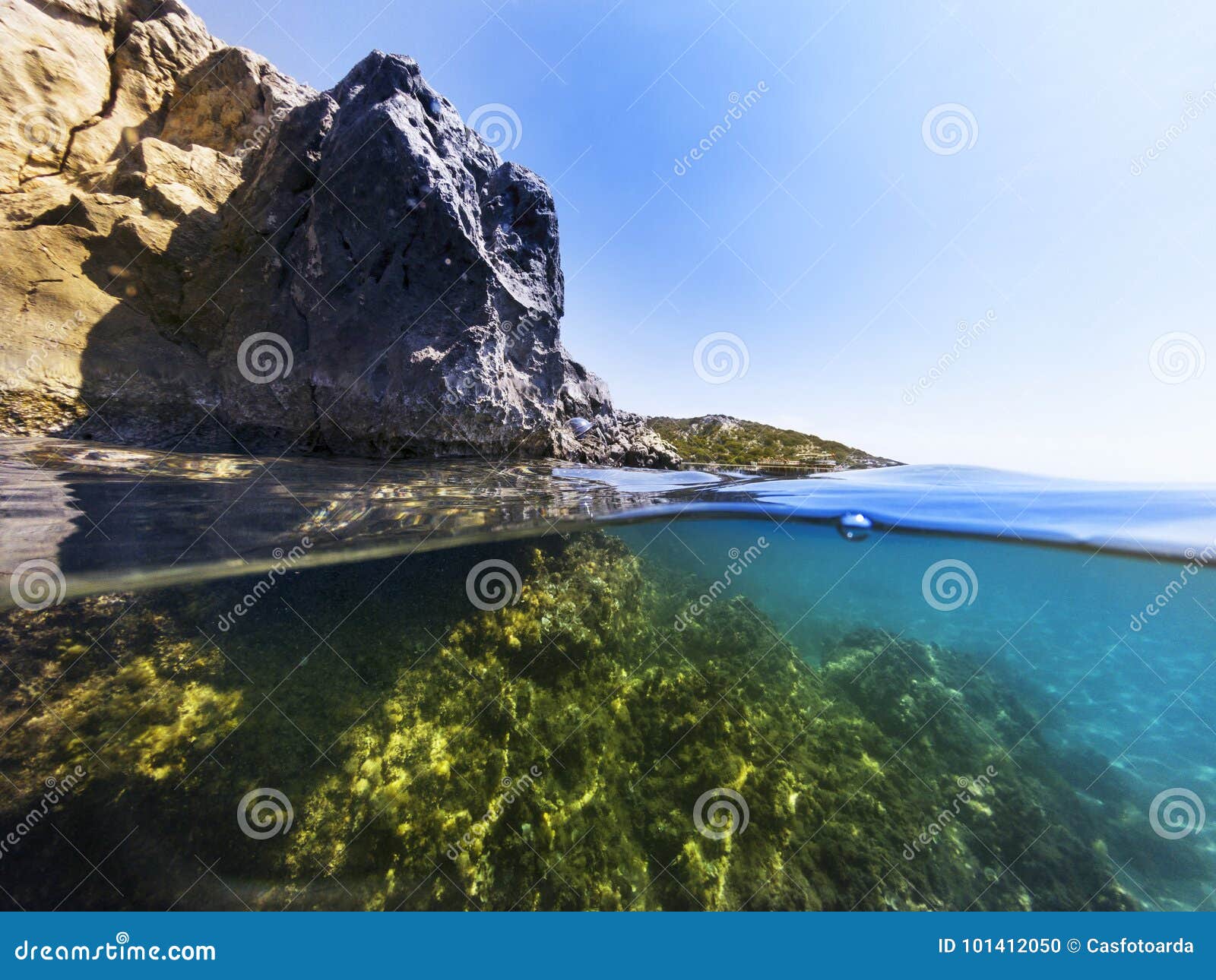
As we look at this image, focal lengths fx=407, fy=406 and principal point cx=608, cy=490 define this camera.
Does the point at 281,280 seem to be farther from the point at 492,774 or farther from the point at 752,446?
the point at 752,446

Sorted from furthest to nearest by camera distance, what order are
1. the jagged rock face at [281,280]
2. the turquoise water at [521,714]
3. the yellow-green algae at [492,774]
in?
the jagged rock face at [281,280] → the turquoise water at [521,714] → the yellow-green algae at [492,774]

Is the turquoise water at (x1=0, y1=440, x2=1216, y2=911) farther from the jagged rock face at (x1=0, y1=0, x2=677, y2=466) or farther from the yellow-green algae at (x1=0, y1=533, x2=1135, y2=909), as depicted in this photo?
the jagged rock face at (x1=0, y1=0, x2=677, y2=466)

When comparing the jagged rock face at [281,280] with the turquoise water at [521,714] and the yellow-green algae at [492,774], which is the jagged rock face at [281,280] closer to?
the turquoise water at [521,714]

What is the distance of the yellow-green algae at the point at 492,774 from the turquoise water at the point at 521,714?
0.11 feet

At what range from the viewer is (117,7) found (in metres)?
14.6

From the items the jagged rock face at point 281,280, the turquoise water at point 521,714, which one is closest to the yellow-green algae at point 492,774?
the turquoise water at point 521,714

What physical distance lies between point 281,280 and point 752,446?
741 inches

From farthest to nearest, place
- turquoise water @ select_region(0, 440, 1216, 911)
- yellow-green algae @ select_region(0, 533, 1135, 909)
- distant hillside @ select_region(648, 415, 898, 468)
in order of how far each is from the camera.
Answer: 1. distant hillside @ select_region(648, 415, 898, 468)
2. turquoise water @ select_region(0, 440, 1216, 911)
3. yellow-green algae @ select_region(0, 533, 1135, 909)

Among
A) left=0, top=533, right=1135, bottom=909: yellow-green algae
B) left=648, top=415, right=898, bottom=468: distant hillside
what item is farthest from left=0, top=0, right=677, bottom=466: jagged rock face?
left=648, top=415, right=898, bottom=468: distant hillside

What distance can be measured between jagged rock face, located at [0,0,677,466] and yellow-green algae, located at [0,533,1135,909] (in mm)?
5627

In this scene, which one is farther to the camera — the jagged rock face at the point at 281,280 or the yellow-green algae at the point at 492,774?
the jagged rock face at the point at 281,280

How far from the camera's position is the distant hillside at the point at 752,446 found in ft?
61.7

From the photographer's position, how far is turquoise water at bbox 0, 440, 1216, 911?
3828 millimetres

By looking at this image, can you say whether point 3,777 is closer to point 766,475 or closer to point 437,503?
point 437,503
